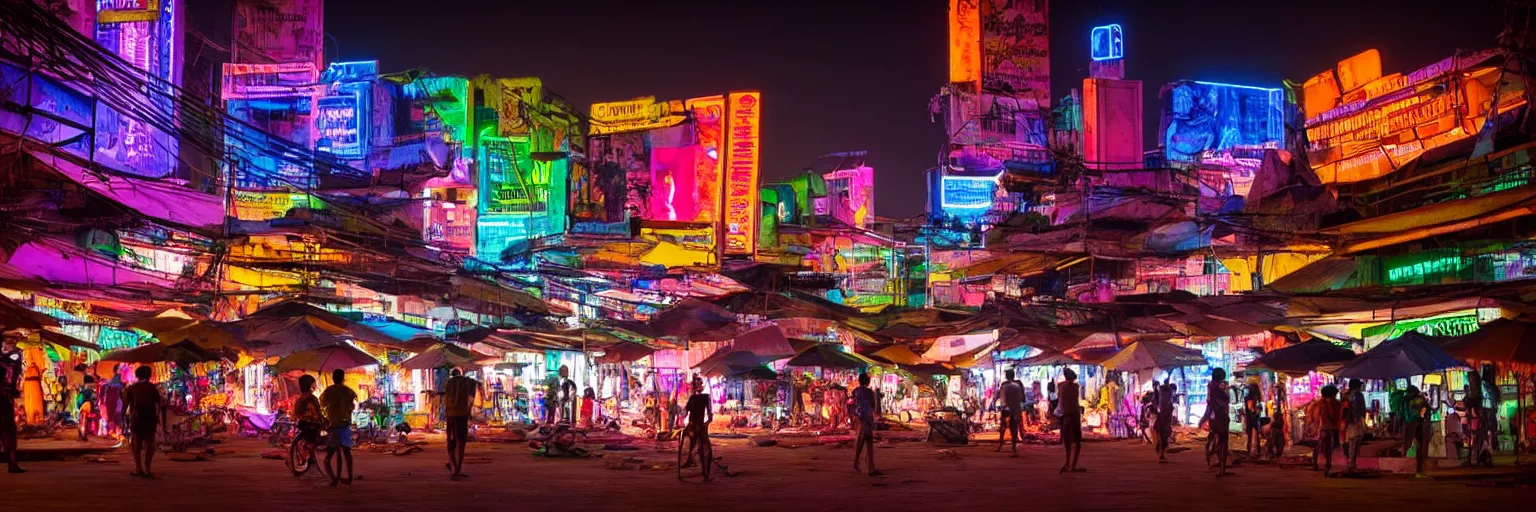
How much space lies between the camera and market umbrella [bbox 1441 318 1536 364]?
63.7 feet

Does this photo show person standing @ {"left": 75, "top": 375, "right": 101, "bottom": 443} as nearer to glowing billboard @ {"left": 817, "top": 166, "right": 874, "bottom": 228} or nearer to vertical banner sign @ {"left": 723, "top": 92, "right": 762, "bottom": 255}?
vertical banner sign @ {"left": 723, "top": 92, "right": 762, "bottom": 255}

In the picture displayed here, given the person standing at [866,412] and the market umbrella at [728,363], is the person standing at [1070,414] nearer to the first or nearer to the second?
the person standing at [866,412]

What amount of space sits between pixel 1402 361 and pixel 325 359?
60.0ft

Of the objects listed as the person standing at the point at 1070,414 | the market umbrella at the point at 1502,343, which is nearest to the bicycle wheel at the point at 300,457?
the person standing at the point at 1070,414

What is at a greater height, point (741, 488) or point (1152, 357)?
point (1152, 357)

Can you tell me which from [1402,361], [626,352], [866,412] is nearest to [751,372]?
[626,352]

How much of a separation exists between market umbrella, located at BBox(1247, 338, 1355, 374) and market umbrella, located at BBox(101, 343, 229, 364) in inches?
728

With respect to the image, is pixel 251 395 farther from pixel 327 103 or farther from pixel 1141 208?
pixel 1141 208

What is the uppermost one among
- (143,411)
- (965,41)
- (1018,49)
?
(965,41)

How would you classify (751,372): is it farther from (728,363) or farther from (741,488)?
(741,488)

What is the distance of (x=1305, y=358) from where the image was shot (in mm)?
23984

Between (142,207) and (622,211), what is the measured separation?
74.5ft

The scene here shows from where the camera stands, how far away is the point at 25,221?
22.7 meters

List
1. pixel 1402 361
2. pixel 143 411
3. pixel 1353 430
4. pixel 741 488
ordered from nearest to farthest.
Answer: pixel 741 488 < pixel 143 411 < pixel 1353 430 < pixel 1402 361
